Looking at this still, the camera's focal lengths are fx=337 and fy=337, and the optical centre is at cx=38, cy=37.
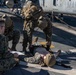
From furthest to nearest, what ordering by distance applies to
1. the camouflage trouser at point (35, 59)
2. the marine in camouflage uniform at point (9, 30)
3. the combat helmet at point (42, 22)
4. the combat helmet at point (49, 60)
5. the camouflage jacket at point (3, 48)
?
the combat helmet at point (42, 22)
the marine in camouflage uniform at point (9, 30)
the camouflage trouser at point (35, 59)
the combat helmet at point (49, 60)
the camouflage jacket at point (3, 48)

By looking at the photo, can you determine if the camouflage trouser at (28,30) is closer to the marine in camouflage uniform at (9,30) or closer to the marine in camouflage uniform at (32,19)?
the marine in camouflage uniform at (32,19)

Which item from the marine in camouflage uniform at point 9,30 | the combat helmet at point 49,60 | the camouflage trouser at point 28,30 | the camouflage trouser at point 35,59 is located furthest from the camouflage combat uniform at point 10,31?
the combat helmet at point 49,60

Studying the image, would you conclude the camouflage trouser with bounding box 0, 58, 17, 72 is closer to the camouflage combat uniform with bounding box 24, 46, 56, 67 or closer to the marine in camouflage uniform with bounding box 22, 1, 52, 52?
the camouflage combat uniform with bounding box 24, 46, 56, 67

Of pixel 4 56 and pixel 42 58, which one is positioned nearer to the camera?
pixel 4 56

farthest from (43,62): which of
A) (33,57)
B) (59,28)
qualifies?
(59,28)

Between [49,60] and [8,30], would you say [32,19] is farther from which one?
[49,60]

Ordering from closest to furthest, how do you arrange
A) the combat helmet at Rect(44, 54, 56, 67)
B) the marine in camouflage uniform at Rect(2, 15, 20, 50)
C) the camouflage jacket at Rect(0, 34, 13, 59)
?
Answer: the camouflage jacket at Rect(0, 34, 13, 59) → the combat helmet at Rect(44, 54, 56, 67) → the marine in camouflage uniform at Rect(2, 15, 20, 50)

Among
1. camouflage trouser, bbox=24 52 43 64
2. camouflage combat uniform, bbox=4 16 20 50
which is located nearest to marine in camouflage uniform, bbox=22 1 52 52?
camouflage combat uniform, bbox=4 16 20 50

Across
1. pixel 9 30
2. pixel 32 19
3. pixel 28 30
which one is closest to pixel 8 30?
pixel 9 30

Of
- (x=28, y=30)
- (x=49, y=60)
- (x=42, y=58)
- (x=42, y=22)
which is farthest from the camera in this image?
(x=28, y=30)

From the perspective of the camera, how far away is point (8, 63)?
6.57m

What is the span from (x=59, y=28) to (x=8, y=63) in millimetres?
11823

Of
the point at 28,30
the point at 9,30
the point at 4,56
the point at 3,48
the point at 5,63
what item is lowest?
the point at 28,30

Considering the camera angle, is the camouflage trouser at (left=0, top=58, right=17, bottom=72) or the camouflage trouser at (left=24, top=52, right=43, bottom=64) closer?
the camouflage trouser at (left=0, top=58, right=17, bottom=72)
